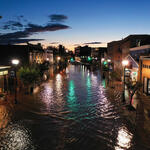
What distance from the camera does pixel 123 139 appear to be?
9.00m

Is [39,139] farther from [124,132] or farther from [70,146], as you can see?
[124,132]

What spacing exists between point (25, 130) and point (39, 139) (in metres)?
1.50

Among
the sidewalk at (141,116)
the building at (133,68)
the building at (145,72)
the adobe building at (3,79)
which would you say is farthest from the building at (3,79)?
the building at (133,68)

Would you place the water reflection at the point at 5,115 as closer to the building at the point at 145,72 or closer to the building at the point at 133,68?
the building at the point at 145,72

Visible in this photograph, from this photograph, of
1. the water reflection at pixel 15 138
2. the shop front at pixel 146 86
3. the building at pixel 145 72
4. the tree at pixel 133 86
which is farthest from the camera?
the shop front at pixel 146 86

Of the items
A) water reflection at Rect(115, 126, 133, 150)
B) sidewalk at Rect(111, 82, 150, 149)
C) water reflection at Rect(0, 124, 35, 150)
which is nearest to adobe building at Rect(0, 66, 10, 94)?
water reflection at Rect(0, 124, 35, 150)

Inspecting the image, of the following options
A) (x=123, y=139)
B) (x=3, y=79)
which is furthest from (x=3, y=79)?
(x=123, y=139)

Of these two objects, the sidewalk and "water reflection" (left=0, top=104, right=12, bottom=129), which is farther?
"water reflection" (left=0, top=104, right=12, bottom=129)

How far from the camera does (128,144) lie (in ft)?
27.9

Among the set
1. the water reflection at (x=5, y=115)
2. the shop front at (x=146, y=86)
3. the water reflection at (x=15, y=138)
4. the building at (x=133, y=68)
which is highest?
the building at (x=133, y=68)

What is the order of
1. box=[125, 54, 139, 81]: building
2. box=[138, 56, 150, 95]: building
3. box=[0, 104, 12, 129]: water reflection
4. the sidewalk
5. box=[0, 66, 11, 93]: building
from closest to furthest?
the sidewalk, box=[0, 104, 12, 129]: water reflection, box=[138, 56, 150, 95]: building, box=[0, 66, 11, 93]: building, box=[125, 54, 139, 81]: building

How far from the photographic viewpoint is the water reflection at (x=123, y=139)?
8326mm

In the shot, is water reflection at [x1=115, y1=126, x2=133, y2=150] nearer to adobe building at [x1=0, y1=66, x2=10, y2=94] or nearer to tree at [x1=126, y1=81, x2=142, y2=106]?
tree at [x1=126, y1=81, x2=142, y2=106]

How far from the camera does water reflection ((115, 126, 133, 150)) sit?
27.3 feet
